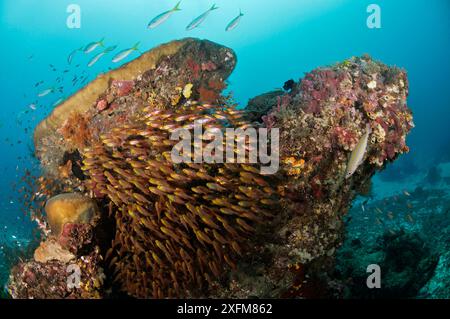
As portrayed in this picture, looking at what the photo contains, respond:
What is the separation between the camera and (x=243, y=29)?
449ft

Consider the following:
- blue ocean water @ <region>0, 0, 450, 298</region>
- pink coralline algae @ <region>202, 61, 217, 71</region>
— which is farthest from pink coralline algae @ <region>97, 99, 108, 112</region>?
blue ocean water @ <region>0, 0, 450, 298</region>

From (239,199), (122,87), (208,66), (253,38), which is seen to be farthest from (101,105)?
(253,38)

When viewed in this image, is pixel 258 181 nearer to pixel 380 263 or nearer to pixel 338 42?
pixel 380 263

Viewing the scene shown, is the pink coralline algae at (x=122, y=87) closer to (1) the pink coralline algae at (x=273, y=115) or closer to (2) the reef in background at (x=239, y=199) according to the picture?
(2) the reef in background at (x=239, y=199)

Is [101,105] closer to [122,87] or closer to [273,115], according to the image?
[122,87]

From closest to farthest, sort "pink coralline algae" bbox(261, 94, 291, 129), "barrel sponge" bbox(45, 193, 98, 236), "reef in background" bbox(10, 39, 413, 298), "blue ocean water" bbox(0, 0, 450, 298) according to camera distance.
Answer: "reef in background" bbox(10, 39, 413, 298), "barrel sponge" bbox(45, 193, 98, 236), "pink coralline algae" bbox(261, 94, 291, 129), "blue ocean water" bbox(0, 0, 450, 298)

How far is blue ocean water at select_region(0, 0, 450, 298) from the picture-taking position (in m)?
96.1

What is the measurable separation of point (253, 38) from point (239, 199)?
143646mm

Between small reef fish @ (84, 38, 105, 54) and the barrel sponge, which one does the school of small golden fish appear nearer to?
the barrel sponge

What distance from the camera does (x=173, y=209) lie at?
4988 mm

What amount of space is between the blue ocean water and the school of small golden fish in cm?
8318

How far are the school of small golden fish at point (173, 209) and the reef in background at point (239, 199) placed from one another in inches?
0.7

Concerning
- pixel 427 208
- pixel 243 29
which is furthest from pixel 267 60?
pixel 427 208

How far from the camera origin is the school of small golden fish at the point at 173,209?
495cm
